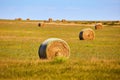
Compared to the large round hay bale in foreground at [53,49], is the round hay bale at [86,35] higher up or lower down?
lower down

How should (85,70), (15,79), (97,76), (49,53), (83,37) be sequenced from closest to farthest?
1. (15,79)
2. (97,76)
3. (85,70)
4. (49,53)
5. (83,37)

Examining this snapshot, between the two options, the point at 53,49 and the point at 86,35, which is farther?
the point at 86,35

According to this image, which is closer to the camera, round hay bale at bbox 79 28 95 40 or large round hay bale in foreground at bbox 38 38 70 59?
large round hay bale in foreground at bbox 38 38 70 59

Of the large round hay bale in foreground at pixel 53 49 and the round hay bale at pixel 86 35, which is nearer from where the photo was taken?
the large round hay bale in foreground at pixel 53 49

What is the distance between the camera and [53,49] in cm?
1747

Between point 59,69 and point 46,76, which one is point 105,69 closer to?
point 59,69

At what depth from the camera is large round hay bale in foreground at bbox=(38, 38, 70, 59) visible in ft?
56.5

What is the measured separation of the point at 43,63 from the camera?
48.3ft

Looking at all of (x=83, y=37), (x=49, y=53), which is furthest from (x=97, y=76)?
(x=83, y=37)

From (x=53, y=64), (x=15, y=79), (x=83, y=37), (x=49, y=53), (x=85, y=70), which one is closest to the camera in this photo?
(x=15, y=79)

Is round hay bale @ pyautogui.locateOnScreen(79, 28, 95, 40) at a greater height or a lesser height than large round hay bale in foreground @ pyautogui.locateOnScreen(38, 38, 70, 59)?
lesser

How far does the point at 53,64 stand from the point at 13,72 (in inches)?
91.4

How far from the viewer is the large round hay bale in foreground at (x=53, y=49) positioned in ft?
56.5

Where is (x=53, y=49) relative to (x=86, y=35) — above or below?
above
